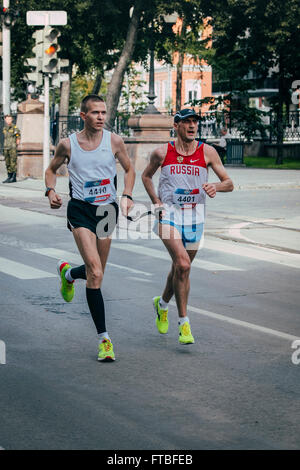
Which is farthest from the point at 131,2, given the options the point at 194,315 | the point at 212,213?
the point at 194,315

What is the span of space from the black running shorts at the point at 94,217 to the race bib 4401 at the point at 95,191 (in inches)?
1.6

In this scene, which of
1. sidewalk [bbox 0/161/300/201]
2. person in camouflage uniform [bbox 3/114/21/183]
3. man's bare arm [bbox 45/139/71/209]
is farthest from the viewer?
person in camouflage uniform [bbox 3/114/21/183]

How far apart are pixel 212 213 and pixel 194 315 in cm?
886

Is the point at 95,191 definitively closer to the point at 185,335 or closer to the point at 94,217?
the point at 94,217

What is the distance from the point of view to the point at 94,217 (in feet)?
22.1

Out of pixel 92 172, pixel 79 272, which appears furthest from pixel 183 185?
pixel 79 272

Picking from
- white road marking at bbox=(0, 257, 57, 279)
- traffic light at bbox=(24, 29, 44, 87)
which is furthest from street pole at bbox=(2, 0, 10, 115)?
white road marking at bbox=(0, 257, 57, 279)

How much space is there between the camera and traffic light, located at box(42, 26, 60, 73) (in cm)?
2142

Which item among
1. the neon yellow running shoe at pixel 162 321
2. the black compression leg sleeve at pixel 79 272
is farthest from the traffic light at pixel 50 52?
the neon yellow running shoe at pixel 162 321

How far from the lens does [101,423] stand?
16.1 feet

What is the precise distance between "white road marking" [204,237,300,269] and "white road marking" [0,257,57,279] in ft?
9.51

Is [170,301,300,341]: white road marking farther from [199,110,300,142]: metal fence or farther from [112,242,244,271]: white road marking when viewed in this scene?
[199,110,300,142]: metal fence

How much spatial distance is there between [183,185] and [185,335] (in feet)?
3.70
